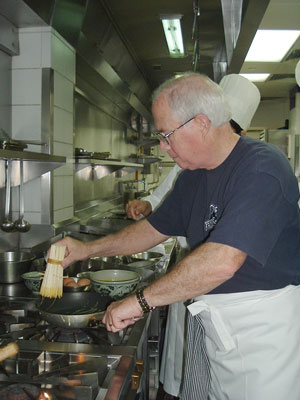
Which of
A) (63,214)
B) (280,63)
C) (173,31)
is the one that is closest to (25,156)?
(63,214)

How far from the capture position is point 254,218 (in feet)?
3.64

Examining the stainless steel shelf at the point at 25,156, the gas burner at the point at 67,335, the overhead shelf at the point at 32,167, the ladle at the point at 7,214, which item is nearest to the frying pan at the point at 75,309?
the gas burner at the point at 67,335

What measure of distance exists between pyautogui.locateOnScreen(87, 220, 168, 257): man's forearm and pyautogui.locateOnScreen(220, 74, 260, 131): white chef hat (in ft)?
3.09

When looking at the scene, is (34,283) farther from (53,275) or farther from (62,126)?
(62,126)

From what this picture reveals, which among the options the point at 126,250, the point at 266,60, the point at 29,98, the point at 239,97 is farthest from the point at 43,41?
the point at 266,60

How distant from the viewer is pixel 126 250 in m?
1.80

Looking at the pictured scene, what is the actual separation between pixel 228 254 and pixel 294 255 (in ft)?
1.27

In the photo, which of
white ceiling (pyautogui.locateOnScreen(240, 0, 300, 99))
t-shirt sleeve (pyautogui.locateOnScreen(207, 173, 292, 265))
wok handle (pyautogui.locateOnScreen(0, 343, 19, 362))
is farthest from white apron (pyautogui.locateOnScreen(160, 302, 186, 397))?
white ceiling (pyautogui.locateOnScreen(240, 0, 300, 99))

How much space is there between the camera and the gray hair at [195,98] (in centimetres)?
125

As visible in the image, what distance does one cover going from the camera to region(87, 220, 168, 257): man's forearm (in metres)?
1.78

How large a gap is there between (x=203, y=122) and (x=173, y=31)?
8.21 feet

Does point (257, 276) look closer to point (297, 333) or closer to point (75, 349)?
point (297, 333)

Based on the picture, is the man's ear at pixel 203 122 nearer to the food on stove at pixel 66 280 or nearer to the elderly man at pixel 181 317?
the food on stove at pixel 66 280

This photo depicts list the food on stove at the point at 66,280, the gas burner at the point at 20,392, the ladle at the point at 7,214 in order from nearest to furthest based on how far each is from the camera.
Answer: the gas burner at the point at 20,392 < the food on stove at the point at 66,280 < the ladle at the point at 7,214
